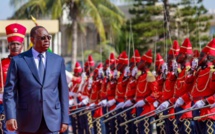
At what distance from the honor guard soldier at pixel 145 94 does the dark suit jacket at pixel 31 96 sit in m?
4.09

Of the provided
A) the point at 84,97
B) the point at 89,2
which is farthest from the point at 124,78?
the point at 89,2

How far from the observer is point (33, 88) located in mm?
7242

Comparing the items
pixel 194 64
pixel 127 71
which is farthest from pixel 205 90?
pixel 127 71

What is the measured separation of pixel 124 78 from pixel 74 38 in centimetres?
1741

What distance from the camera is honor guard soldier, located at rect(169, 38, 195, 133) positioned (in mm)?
10094

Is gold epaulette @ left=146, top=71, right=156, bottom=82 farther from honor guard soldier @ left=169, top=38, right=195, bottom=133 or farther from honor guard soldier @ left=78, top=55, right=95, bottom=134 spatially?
honor guard soldier @ left=78, top=55, right=95, bottom=134

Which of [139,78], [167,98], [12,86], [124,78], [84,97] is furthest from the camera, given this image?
[84,97]

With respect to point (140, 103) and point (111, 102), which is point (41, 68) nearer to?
point (140, 103)

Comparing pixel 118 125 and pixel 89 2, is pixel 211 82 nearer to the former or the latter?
pixel 118 125

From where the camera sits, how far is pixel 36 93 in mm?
7234

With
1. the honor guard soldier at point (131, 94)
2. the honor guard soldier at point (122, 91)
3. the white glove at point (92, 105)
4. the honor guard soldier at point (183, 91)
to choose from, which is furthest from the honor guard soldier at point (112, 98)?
the honor guard soldier at point (183, 91)

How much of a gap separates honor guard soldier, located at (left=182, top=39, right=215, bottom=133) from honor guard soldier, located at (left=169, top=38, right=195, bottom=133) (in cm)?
37

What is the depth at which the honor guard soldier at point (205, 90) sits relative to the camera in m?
9.28

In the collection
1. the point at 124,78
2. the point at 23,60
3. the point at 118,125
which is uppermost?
the point at 23,60
